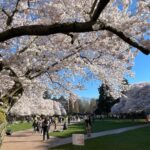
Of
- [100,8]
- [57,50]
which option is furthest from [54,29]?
[57,50]

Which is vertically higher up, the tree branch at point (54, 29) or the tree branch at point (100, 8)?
the tree branch at point (100, 8)

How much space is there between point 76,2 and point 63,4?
78 cm

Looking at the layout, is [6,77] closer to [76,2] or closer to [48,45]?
[48,45]

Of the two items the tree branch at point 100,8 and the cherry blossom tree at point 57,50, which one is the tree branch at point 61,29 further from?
the cherry blossom tree at point 57,50

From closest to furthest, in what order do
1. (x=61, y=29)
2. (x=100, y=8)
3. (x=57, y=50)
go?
(x=100, y=8) → (x=61, y=29) → (x=57, y=50)

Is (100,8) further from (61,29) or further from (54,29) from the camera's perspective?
(54,29)

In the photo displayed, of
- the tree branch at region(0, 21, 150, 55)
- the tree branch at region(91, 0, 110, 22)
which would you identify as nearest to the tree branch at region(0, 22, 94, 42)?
the tree branch at region(0, 21, 150, 55)

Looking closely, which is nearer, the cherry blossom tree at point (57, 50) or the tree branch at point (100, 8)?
the tree branch at point (100, 8)

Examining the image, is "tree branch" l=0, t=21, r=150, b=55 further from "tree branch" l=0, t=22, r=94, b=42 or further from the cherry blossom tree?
the cherry blossom tree

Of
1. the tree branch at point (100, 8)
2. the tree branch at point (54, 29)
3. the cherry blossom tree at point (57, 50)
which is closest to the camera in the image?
the tree branch at point (100, 8)

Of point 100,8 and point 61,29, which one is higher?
point 100,8

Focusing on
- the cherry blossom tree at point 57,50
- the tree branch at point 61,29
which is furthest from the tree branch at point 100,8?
the cherry blossom tree at point 57,50

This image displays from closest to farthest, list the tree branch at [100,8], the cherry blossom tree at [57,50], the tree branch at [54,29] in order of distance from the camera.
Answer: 1. the tree branch at [100,8]
2. the tree branch at [54,29]
3. the cherry blossom tree at [57,50]

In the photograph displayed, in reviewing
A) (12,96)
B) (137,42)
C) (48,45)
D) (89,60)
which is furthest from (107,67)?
(137,42)
